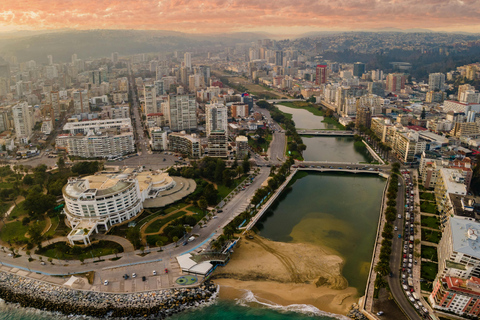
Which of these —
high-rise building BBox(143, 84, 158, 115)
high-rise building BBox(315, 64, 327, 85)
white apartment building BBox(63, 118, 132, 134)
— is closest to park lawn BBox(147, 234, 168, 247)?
white apartment building BBox(63, 118, 132, 134)

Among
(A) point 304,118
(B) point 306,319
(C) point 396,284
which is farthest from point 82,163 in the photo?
(A) point 304,118

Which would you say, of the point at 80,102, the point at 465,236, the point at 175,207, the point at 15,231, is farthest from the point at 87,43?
the point at 465,236

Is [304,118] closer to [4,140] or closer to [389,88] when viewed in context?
[389,88]

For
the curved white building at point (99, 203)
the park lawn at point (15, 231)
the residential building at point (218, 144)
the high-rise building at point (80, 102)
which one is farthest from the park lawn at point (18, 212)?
the high-rise building at point (80, 102)

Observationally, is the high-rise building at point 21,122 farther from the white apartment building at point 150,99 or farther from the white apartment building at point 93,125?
the white apartment building at point 150,99

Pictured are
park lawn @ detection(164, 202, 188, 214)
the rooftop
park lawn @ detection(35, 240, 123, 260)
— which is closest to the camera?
the rooftop

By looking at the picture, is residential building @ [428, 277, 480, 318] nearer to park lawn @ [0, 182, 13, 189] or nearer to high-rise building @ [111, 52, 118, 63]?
park lawn @ [0, 182, 13, 189]

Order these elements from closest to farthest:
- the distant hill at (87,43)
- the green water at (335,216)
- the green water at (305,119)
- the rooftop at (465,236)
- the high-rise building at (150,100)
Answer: the rooftop at (465,236)
the green water at (335,216)
the high-rise building at (150,100)
the green water at (305,119)
the distant hill at (87,43)
